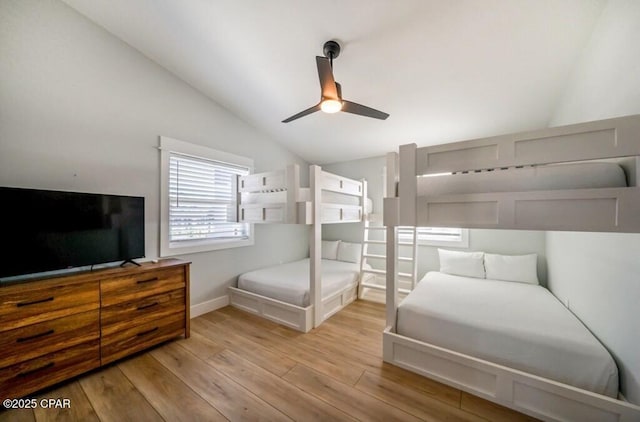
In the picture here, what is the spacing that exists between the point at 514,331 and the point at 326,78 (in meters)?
2.13

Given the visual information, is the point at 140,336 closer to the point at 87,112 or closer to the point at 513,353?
the point at 87,112

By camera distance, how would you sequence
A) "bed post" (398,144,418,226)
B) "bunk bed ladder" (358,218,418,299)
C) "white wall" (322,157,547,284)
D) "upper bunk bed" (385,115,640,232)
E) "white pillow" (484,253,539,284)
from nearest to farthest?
"upper bunk bed" (385,115,640,232) → "bed post" (398,144,418,226) → "white pillow" (484,253,539,284) → "white wall" (322,157,547,284) → "bunk bed ladder" (358,218,418,299)

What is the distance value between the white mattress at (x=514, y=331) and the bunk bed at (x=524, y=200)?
0.03 meters

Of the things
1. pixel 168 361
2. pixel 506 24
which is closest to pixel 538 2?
pixel 506 24

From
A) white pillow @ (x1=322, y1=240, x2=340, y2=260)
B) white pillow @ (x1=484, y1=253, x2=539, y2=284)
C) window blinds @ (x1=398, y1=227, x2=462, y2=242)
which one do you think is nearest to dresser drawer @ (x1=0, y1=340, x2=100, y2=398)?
white pillow @ (x1=322, y1=240, x2=340, y2=260)

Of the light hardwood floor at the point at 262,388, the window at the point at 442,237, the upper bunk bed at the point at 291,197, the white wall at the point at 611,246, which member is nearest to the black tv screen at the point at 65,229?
the light hardwood floor at the point at 262,388

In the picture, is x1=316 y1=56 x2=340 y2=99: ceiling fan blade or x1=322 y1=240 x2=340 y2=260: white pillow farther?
x1=322 y1=240 x2=340 y2=260: white pillow

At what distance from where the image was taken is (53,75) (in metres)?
1.87

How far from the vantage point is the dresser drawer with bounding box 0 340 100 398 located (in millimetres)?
1405

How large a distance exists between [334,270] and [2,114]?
3.37 m

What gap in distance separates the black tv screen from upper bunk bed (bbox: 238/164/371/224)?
41.4 inches

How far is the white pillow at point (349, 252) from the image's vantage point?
370 cm

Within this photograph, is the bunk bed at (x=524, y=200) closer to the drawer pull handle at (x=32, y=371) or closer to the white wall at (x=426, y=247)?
the white wall at (x=426, y=247)

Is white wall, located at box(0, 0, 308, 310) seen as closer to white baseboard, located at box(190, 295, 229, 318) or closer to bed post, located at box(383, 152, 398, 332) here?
white baseboard, located at box(190, 295, 229, 318)
